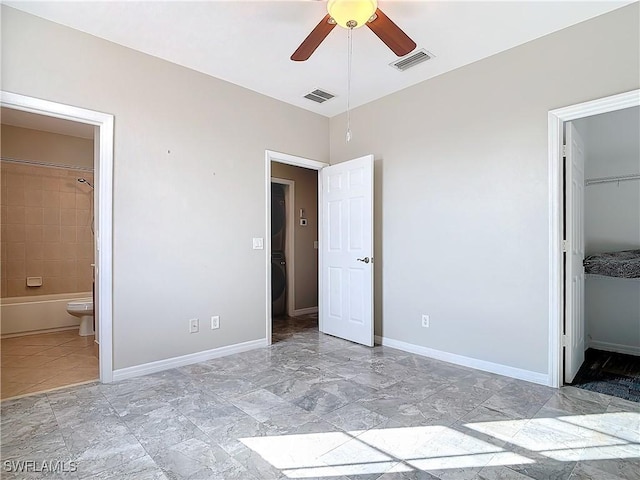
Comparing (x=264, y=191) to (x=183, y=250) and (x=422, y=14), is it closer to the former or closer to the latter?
(x=183, y=250)

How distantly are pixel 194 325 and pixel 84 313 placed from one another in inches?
71.0

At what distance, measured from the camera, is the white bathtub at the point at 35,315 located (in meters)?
4.16

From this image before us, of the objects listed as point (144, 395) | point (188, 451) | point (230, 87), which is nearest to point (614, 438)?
point (188, 451)

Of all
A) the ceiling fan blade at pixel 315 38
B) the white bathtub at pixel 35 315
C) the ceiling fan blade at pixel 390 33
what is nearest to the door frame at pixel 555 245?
the ceiling fan blade at pixel 390 33

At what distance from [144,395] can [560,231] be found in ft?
10.9

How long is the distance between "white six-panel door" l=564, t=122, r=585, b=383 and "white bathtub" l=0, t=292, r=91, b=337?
550 cm

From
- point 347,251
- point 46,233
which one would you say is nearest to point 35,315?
point 46,233

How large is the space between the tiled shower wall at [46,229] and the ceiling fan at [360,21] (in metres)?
4.24

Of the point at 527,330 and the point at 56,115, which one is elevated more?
the point at 56,115

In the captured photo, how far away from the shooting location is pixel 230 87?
11.6 ft

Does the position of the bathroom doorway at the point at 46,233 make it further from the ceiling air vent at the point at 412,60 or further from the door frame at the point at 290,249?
the ceiling air vent at the point at 412,60

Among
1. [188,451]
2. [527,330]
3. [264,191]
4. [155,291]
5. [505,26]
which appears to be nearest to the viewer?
[188,451]

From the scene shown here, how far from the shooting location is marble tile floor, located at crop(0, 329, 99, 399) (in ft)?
8.91

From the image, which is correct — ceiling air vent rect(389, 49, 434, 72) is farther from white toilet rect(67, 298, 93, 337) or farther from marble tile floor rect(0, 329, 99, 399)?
white toilet rect(67, 298, 93, 337)
